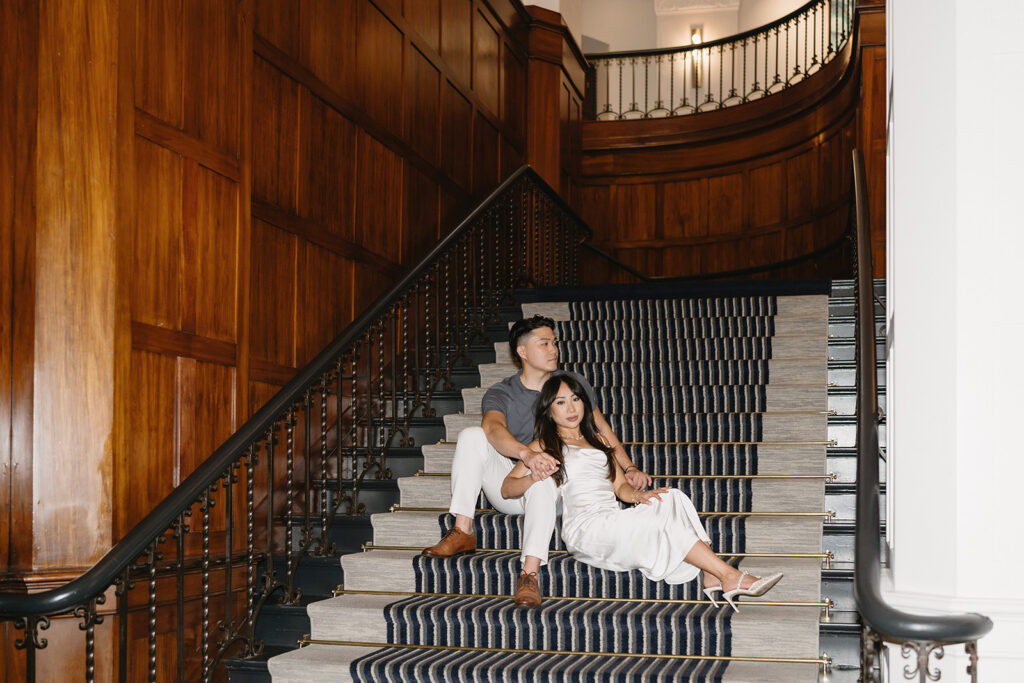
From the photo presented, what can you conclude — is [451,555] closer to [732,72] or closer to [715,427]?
[715,427]

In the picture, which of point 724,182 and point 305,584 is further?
point 724,182

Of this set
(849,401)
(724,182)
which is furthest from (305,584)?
(724,182)

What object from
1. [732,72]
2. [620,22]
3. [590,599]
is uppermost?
[620,22]

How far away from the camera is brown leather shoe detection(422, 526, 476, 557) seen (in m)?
4.43

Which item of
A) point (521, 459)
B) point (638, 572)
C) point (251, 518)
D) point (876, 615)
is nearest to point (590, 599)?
point (638, 572)

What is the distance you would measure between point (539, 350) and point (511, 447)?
1.74 feet

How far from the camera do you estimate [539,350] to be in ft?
15.4

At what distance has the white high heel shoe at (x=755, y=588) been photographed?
3752 millimetres

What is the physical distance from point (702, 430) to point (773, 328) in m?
1.17

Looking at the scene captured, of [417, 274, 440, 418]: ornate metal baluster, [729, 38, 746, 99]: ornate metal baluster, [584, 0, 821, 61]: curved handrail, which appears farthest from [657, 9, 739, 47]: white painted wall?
[417, 274, 440, 418]: ornate metal baluster

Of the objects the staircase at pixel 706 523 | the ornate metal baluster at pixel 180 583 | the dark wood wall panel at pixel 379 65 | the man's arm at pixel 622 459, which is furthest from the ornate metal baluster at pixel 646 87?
the ornate metal baluster at pixel 180 583

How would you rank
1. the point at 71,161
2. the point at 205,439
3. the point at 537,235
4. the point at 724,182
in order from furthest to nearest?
the point at 724,182
the point at 537,235
the point at 205,439
the point at 71,161

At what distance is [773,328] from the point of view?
6.18m

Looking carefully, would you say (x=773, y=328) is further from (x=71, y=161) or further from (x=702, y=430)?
(x=71, y=161)
